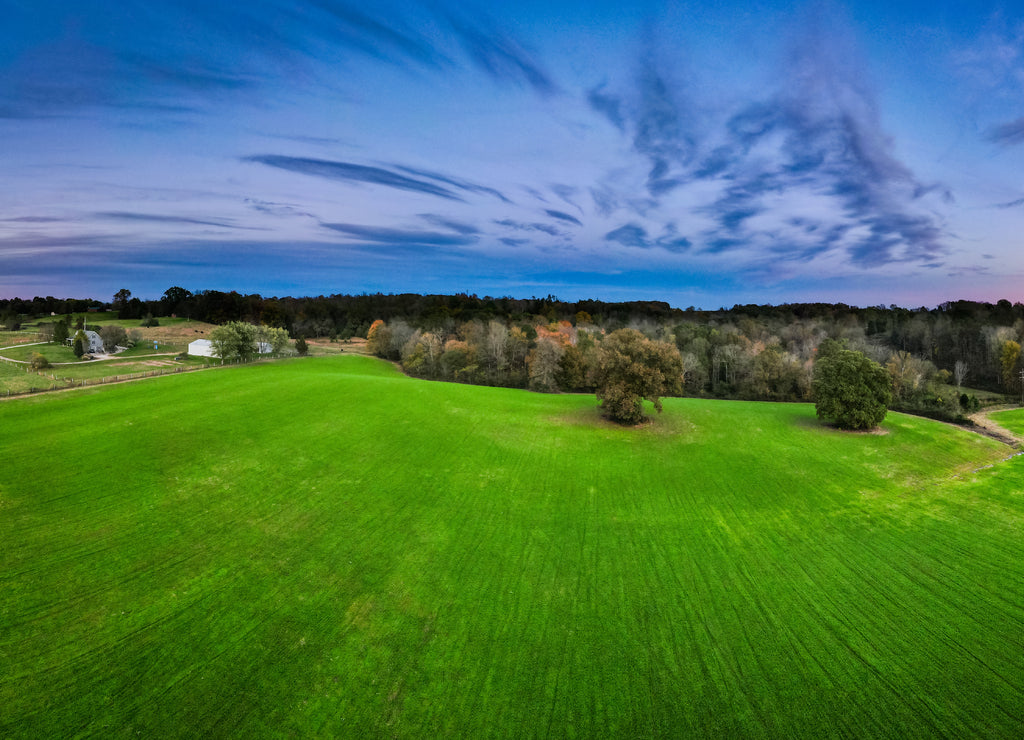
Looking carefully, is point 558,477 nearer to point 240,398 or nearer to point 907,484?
point 907,484

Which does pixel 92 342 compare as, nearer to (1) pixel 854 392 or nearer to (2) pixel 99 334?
(2) pixel 99 334

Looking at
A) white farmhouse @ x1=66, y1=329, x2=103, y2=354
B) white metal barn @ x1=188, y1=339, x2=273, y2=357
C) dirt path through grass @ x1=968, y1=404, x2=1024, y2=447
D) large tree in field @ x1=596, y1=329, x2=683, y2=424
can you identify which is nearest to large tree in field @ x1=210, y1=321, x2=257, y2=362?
white metal barn @ x1=188, y1=339, x2=273, y2=357

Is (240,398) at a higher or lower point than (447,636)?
higher

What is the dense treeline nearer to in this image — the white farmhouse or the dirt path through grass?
the dirt path through grass

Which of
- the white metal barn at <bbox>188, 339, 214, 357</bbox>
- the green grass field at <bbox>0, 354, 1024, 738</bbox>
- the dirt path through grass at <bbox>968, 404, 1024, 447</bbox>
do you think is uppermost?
the white metal barn at <bbox>188, 339, 214, 357</bbox>

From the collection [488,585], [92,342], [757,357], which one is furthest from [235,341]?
[757,357]

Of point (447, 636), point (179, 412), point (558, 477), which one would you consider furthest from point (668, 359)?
point (179, 412)

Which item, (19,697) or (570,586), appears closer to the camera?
(19,697)
